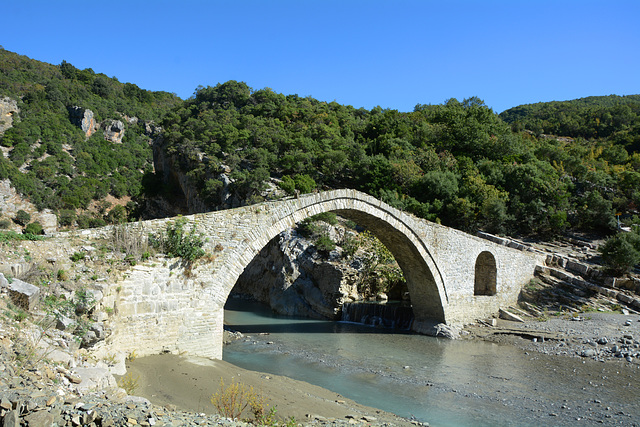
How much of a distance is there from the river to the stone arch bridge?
211cm

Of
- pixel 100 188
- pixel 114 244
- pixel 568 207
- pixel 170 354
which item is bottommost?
pixel 170 354

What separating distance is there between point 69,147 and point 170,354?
48.0 m

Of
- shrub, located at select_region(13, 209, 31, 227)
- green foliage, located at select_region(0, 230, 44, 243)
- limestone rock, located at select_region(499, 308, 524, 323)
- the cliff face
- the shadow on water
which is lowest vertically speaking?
the shadow on water

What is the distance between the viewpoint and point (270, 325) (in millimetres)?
17906

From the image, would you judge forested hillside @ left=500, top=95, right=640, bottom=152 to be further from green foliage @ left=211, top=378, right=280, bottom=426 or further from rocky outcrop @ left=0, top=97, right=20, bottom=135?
rocky outcrop @ left=0, top=97, right=20, bottom=135

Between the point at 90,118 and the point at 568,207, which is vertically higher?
the point at 90,118

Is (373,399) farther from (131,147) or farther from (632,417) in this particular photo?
(131,147)

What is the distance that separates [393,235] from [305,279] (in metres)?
7.20

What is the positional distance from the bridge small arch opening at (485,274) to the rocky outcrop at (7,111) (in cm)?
4844

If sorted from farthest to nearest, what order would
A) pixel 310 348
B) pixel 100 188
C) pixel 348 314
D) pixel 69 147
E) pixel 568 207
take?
pixel 69 147 < pixel 100 188 < pixel 568 207 < pixel 348 314 < pixel 310 348

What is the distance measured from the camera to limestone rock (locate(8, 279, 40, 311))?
5981 millimetres

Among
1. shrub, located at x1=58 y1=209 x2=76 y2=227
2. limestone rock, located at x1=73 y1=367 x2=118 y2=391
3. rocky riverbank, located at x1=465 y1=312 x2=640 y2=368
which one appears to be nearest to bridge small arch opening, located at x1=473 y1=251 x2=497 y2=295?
rocky riverbank, located at x1=465 y1=312 x2=640 y2=368

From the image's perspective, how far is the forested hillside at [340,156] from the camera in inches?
1070

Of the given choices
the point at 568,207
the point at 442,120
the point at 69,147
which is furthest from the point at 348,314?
the point at 69,147
